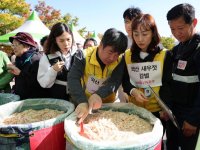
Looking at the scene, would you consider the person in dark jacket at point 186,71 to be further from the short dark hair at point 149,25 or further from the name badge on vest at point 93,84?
the name badge on vest at point 93,84

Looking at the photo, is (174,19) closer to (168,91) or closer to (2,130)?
(168,91)

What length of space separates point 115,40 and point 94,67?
0.33 m

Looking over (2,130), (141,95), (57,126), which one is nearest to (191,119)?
(141,95)

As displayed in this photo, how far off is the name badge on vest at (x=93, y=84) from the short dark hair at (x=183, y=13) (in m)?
0.75

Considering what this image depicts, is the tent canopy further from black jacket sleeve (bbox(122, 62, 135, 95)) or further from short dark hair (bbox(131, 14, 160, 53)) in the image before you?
short dark hair (bbox(131, 14, 160, 53))

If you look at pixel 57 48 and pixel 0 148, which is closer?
pixel 0 148

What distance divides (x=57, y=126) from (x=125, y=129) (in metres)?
0.47

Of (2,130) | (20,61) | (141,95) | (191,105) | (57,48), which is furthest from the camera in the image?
(20,61)

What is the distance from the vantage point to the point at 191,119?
1713mm

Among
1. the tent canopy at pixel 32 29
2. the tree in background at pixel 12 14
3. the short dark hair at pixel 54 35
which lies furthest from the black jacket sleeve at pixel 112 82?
the tree in background at pixel 12 14

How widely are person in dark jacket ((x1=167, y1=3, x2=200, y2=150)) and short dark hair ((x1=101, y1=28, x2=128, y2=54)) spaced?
0.46 meters

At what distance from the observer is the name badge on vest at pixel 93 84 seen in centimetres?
193

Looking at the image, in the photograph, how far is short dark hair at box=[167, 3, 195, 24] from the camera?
182 centimetres

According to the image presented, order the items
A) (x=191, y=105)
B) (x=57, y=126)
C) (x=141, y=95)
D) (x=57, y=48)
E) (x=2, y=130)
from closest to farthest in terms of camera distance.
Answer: (x=2, y=130)
(x=57, y=126)
(x=141, y=95)
(x=191, y=105)
(x=57, y=48)
